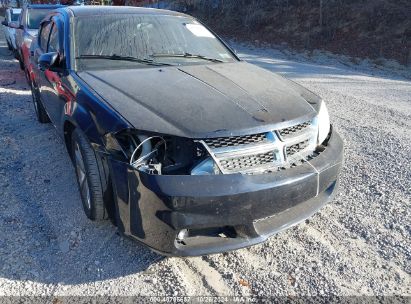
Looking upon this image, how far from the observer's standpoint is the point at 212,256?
2797 mm

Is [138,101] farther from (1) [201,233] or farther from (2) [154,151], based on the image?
(1) [201,233]

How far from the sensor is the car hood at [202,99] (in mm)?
2455

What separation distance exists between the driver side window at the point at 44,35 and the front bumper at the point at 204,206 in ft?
9.49

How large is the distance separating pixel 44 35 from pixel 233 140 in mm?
3600

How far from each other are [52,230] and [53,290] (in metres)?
0.71

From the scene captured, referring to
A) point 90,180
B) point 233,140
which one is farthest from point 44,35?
point 233,140

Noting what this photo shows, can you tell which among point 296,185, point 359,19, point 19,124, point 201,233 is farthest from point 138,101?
point 359,19

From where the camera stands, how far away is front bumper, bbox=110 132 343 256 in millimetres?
2264

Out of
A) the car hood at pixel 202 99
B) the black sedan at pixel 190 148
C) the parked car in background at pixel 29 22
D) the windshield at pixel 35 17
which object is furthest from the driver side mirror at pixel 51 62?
the windshield at pixel 35 17

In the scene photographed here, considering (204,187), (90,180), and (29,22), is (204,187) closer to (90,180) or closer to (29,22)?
(90,180)

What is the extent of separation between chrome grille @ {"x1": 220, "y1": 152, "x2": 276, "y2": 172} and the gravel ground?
2.47 ft

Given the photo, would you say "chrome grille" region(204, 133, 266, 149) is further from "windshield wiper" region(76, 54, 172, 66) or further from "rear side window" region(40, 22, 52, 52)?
"rear side window" region(40, 22, 52, 52)

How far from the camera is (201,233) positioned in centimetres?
242

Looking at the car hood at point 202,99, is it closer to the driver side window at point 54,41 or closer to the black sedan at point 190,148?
the black sedan at point 190,148
